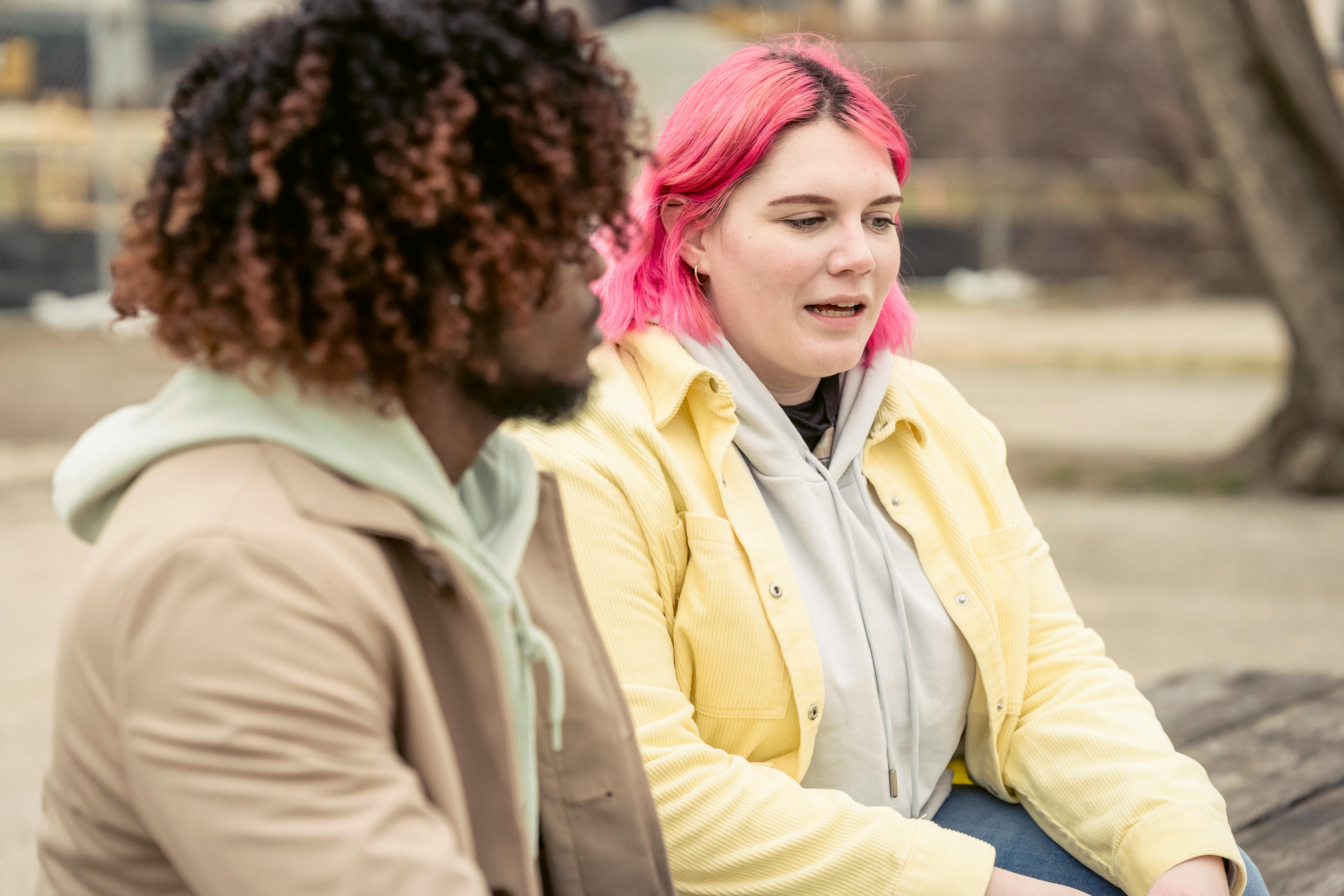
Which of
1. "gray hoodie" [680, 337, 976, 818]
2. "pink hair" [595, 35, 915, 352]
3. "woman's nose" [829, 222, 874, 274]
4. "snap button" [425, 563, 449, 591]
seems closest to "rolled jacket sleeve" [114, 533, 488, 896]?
"snap button" [425, 563, 449, 591]

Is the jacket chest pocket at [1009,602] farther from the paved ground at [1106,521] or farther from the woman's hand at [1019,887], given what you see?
the paved ground at [1106,521]

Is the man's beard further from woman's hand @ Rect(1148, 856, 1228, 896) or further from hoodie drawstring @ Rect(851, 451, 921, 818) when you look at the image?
woman's hand @ Rect(1148, 856, 1228, 896)

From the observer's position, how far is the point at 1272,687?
3230 mm

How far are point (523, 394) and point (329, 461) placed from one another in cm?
23

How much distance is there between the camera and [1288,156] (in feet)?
23.0

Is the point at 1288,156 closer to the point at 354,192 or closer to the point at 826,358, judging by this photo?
the point at 826,358

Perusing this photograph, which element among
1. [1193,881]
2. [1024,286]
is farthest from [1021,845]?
[1024,286]

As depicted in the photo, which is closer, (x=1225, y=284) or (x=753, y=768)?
A: (x=753, y=768)

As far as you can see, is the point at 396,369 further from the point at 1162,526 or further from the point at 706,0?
the point at 706,0

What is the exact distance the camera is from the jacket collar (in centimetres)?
201

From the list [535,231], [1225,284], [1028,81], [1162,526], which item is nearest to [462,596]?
[535,231]

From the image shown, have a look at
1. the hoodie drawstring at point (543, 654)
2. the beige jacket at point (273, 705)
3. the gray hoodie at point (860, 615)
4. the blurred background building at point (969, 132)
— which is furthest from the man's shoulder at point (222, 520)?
the blurred background building at point (969, 132)

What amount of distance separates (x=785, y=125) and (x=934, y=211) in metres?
18.3

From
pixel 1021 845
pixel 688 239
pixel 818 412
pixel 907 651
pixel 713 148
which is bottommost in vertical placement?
pixel 1021 845
